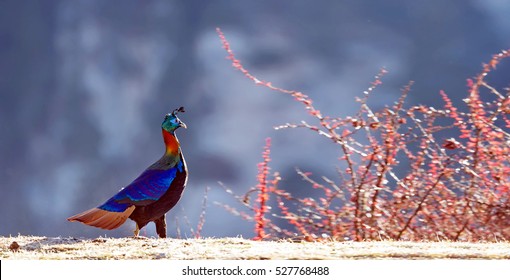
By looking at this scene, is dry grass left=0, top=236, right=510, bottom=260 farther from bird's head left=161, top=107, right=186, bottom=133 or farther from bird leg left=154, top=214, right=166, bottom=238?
bird's head left=161, top=107, right=186, bottom=133

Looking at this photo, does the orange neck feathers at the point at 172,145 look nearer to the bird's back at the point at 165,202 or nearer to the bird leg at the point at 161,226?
the bird's back at the point at 165,202

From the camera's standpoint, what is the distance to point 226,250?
21.6ft

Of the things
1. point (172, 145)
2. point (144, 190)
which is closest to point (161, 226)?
point (144, 190)

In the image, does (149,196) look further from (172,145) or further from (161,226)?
(172,145)

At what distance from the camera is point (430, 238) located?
28.5 feet

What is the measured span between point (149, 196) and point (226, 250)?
90 cm

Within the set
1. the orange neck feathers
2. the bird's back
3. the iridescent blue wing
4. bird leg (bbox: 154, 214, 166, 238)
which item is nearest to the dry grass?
bird leg (bbox: 154, 214, 166, 238)

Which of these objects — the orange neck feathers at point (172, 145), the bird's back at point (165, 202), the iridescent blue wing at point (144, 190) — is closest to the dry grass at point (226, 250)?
the bird's back at point (165, 202)

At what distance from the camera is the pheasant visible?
22.7ft

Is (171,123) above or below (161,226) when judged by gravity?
above

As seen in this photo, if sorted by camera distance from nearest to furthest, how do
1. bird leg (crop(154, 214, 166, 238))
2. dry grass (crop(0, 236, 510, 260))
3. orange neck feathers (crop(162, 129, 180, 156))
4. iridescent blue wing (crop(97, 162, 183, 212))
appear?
dry grass (crop(0, 236, 510, 260)) < iridescent blue wing (crop(97, 162, 183, 212)) < orange neck feathers (crop(162, 129, 180, 156)) < bird leg (crop(154, 214, 166, 238))

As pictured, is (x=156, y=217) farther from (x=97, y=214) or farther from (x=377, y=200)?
(x=377, y=200)

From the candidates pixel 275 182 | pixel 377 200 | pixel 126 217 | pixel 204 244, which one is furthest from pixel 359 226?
pixel 126 217
